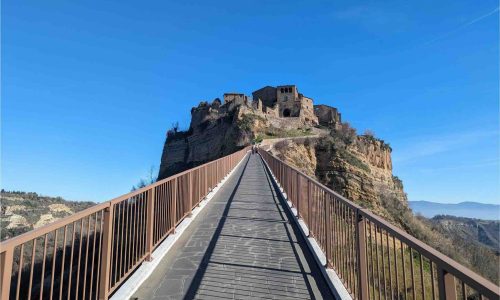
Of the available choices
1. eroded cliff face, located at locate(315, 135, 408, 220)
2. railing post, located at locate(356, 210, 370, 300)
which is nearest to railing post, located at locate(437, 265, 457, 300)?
railing post, located at locate(356, 210, 370, 300)

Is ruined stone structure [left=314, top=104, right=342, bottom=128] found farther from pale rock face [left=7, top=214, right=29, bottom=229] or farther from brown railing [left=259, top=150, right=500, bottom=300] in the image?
brown railing [left=259, top=150, right=500, bottom=300]

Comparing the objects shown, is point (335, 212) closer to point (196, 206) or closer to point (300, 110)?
point (196, 206)

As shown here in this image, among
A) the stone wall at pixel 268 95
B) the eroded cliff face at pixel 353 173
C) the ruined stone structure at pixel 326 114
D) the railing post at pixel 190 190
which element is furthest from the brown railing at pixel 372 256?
the ruined stone structure at pixel 326 114

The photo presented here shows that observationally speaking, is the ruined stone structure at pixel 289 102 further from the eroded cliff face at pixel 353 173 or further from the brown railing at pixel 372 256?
the brown railing at pixel 372 256

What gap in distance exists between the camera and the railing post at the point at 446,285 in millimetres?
2162

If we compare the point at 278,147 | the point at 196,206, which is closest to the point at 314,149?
the point at 278,147

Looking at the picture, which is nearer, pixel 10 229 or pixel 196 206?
pixel 196 206

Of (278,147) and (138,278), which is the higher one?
(278,147)

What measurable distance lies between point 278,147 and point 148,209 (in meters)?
41.2

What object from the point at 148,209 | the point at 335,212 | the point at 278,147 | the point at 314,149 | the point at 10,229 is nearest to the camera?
the point at 335,212

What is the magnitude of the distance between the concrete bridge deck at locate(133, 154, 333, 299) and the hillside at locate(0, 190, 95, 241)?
19977 millimetres

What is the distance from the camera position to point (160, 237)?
21.6 feet

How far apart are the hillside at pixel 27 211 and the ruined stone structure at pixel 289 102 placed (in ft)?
148

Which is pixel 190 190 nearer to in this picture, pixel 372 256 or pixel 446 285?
pixel 372 256
